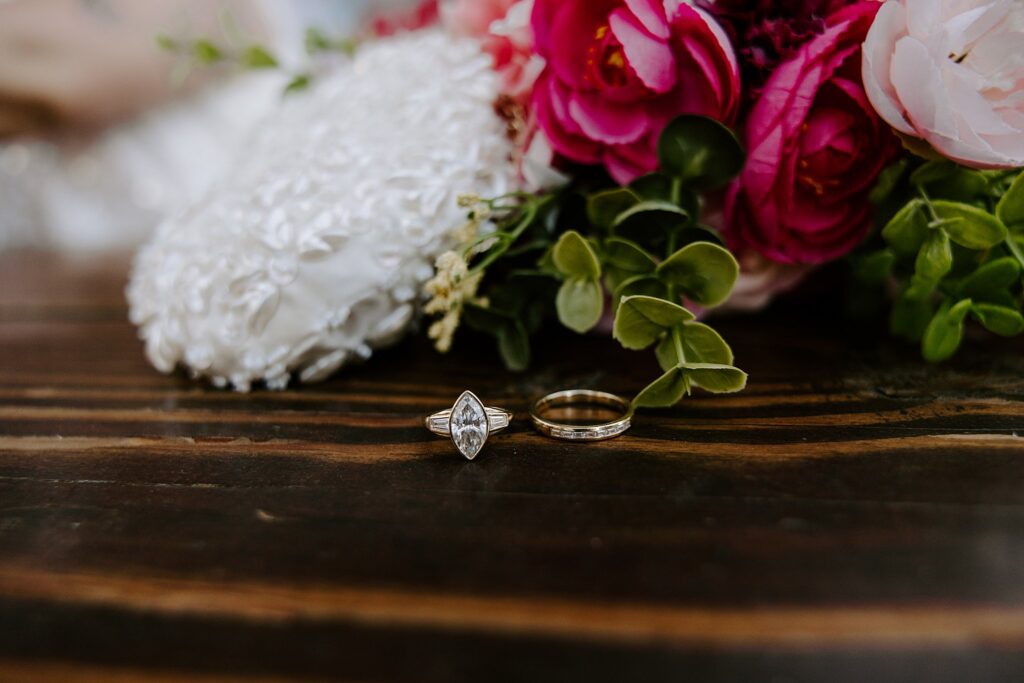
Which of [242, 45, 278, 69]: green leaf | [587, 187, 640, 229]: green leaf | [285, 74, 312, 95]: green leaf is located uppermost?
[242, 45, 278, 69]: green leaf

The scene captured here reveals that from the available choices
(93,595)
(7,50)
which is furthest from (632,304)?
(7,50)

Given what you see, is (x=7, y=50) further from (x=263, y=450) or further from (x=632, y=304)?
(x=632, y=304)

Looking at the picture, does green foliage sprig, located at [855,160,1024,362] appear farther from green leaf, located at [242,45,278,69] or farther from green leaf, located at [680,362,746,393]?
green leaf, located at [242,45,278,69]

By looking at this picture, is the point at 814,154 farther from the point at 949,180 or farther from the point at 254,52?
the point at 254,52

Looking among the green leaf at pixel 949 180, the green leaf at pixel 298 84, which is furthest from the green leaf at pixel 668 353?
the green leaf at pixel 298 84

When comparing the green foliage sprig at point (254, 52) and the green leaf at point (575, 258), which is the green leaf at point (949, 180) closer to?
the green leaf at point (575, 258)

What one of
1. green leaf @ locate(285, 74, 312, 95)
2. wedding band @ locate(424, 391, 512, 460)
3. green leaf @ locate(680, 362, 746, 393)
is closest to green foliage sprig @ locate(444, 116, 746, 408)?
green leaf @ locate(680, 362, 746, 393)
